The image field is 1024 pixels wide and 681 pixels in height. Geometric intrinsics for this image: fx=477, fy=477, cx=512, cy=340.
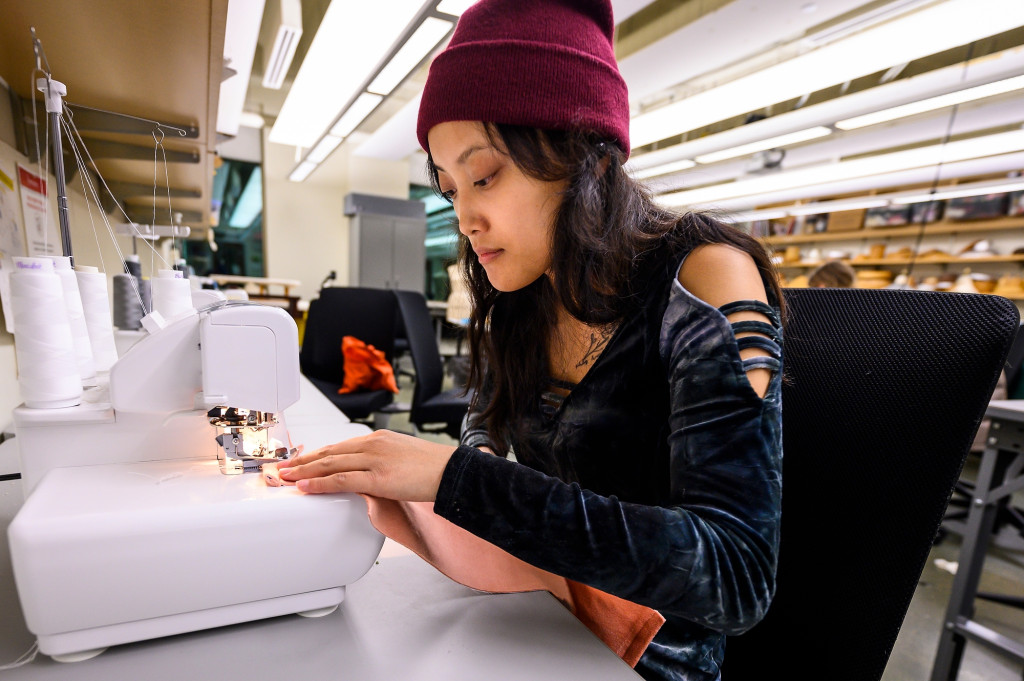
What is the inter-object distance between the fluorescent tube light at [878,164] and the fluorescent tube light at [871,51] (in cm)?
66

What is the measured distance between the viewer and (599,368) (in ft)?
2.30

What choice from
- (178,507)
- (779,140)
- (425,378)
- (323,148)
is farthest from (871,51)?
(323,148)

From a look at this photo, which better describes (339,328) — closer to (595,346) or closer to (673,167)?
(595,346)

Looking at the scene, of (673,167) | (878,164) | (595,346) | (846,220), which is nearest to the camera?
(595,346)

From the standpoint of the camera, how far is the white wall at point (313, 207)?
22.6ft

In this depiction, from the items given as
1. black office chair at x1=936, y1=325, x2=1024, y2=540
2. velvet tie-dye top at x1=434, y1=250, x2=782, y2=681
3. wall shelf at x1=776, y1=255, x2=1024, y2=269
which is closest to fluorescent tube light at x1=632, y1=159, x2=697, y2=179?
wall shelf at x1=776, y1=255, x2=1024, y2=269

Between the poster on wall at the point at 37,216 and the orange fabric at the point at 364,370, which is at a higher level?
the poster on wall at the point at 37,216

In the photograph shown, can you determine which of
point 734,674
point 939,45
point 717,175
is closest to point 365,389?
point 734,674

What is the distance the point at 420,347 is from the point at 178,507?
6.46 ft

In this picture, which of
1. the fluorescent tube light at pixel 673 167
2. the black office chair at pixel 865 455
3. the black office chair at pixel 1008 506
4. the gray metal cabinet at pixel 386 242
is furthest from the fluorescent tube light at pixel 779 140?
the gray metal cabinet at pixel 386 242

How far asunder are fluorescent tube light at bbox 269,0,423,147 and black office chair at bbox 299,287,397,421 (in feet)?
3.79

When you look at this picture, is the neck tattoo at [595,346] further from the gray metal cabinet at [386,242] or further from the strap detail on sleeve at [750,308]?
the gray metal cabinet at [386,242]

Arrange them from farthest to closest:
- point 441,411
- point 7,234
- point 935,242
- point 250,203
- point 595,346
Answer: point 250,203, point 935,242, point 441,411, point 7,234, point 595,346

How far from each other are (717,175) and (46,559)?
6.53 meters
